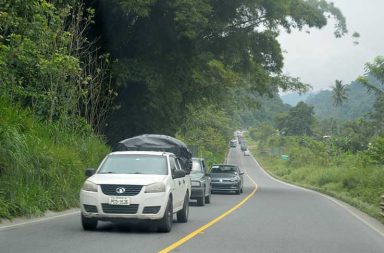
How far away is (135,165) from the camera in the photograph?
45.9 ft

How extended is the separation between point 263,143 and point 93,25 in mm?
124051

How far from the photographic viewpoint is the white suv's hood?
12648 millimetres

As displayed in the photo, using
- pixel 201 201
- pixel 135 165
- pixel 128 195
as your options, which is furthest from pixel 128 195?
pixel 201 201

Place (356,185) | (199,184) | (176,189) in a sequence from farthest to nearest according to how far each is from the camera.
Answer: (356,185) < (199,184) < (176,189)

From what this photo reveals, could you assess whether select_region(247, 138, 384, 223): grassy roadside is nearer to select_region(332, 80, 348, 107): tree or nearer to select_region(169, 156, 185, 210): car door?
select_region(169, 156, 185, 210): car door

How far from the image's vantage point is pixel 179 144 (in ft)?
74.5

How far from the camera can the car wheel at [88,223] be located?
Result: 12.8m

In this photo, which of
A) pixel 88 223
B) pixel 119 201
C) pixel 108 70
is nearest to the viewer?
pixel 119 201

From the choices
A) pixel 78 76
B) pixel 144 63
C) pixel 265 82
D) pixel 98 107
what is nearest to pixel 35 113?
pixel 78 76

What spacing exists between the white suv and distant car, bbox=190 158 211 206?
9.03 metres

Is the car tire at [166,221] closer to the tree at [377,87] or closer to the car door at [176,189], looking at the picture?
the car door at [176,189]

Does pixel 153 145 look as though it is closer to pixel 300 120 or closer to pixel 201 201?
pixel 201 201

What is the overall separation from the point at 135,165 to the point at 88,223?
1.74 metres

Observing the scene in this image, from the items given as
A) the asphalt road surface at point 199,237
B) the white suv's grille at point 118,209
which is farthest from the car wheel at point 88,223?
the white suv's grille at point 118,209
